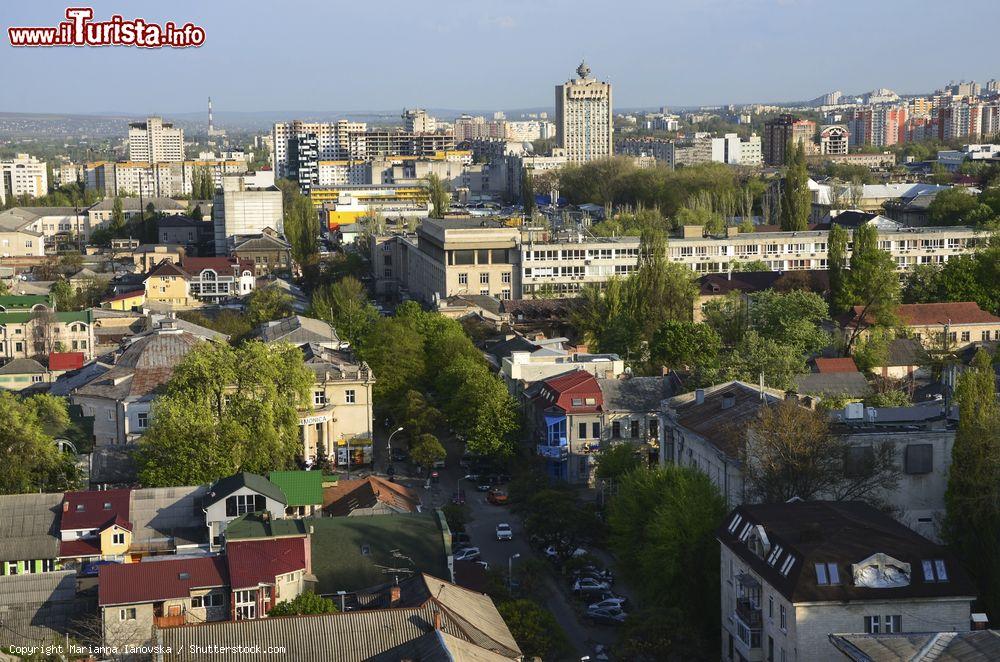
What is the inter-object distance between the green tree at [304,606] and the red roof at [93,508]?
14.9ft

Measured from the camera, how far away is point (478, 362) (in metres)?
30.4

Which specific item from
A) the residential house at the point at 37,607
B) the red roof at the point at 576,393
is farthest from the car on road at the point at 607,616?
the red roof at the point at 576,393

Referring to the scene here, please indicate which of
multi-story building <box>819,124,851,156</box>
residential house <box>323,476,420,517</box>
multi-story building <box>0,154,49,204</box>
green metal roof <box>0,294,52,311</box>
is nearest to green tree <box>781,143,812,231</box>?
green metal roof <box>0,294,52,311</box>

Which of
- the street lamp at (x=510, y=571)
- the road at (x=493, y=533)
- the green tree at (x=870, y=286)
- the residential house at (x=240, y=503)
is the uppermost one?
the green tree at (x=870, y=286)

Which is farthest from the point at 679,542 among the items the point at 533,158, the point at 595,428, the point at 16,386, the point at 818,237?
the point at 533,158

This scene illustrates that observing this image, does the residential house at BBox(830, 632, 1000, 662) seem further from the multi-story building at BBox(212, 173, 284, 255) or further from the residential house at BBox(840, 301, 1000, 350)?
the multi-story building at BBox(212, 173, 284, 255)

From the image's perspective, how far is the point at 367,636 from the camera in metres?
13.9

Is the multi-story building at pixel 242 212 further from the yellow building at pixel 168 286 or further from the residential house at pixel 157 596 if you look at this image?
the residential house at pixel 157 596

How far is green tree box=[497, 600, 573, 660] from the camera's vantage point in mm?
15719

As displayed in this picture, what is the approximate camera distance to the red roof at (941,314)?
113ft

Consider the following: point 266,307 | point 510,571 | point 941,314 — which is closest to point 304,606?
point 510,571

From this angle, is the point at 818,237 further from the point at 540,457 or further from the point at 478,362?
the point at 540,457

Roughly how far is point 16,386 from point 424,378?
9653mm

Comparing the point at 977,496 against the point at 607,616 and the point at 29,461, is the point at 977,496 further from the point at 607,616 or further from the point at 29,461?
the point at 29,461
